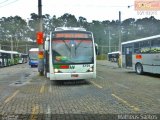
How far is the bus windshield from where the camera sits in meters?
19.9

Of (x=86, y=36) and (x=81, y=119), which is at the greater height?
(x=86, y=36)

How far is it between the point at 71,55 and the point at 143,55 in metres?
9.48

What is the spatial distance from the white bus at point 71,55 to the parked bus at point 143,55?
6.88m

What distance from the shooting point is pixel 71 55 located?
2000 cm

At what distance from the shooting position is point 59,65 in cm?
1970

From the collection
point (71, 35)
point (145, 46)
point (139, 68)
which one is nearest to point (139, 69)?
point (139, 68)

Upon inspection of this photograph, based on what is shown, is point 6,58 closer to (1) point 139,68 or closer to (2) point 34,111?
(1) point 139,68

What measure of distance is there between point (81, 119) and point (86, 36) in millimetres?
11620

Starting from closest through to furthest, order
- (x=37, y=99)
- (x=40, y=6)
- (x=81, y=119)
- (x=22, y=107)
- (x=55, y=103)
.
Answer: (x=81, y=119)
(x=22, y=107)
(x=55, y=103)
(x=37, y=99)
(x=40, y=6)

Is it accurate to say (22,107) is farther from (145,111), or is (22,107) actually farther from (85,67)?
(85,67)

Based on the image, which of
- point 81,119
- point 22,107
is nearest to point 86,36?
point 22,107

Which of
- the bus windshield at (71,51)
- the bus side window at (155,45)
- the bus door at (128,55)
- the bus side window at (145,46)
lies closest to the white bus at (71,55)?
the bus windshield at (71,51)

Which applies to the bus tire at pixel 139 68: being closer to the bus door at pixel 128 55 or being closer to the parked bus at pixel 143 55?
the parked bus at pixel 143 55

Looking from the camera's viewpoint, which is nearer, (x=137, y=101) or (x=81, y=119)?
(x=81, y=119)
